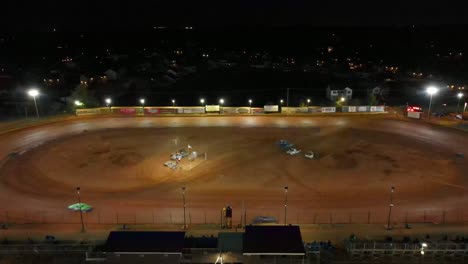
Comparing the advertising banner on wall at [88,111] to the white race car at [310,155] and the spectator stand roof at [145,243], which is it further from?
the spectator stand roof at [145,243]

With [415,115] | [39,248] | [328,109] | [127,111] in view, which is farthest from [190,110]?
[39,248]

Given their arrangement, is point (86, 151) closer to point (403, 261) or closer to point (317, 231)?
point (317, 231)

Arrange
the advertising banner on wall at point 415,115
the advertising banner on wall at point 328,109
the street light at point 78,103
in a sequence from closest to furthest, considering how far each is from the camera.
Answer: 1. the advertising banner on wall at point 415,115
2. the street light at point 78,103
3. the advertising banner on wall at point 328,109

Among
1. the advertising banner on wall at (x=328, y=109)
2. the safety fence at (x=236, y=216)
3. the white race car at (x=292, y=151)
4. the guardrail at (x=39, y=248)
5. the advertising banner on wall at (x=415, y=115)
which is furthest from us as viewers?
the advertising banner on wall at (x=328, y=109)

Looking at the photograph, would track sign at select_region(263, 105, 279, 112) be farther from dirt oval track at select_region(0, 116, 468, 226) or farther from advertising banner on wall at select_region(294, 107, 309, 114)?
dirt oval track at select_region(0, 116, 468, 226)

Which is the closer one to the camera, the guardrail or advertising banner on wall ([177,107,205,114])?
the guardrail

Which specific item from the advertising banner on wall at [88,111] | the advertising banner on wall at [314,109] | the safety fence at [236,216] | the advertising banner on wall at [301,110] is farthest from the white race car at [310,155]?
the advertising banner on wall at [88,111]

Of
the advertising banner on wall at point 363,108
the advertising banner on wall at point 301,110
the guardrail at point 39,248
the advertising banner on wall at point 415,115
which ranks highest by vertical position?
the advertising banner on wall at point 363,108

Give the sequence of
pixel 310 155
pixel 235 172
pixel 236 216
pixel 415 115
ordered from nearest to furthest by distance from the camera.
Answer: pixel 236 216, pixel 235 172, pixel 310 155, pixel 415 115

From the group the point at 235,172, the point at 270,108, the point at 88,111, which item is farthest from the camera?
the point at 270,108

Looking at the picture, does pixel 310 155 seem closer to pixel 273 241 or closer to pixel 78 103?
pixel 273 241

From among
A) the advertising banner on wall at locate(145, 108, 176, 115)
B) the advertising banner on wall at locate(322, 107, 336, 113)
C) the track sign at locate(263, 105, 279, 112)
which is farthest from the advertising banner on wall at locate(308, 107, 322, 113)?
the advertising banner on wall at locate(145, 108, 176, 115)
